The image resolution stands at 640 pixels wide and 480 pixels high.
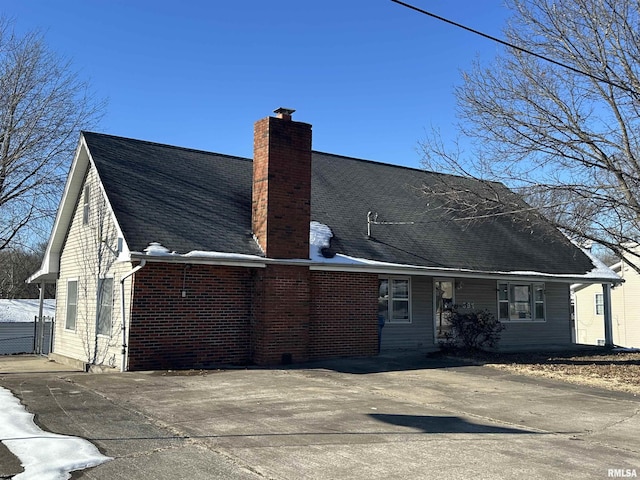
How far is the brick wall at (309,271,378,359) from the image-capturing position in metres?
14.7

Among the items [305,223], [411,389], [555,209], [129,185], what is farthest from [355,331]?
[129,185]

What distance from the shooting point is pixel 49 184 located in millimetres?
23641

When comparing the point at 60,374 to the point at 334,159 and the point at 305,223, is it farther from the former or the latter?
the point at 334,159

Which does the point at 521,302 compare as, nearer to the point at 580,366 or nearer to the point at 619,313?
the point at 580,366

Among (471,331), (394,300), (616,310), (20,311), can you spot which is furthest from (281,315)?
(616,310)

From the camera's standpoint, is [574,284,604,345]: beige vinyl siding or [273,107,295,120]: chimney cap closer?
[273,107,295,120]: chimney cap

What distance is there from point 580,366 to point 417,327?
4551mm

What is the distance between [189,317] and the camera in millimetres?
13070

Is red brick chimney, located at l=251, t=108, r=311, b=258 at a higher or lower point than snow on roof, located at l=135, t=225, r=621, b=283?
higher

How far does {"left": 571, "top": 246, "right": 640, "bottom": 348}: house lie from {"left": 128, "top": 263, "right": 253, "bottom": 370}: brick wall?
23.9 m

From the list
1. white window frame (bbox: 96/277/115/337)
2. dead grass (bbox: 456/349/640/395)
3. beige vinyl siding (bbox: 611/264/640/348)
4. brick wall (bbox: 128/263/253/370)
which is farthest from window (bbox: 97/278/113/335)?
beige vinyl siding (bbox: 611/264/640/348)

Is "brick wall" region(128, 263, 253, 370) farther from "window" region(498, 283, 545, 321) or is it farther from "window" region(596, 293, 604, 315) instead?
"window" region(596, 293, 604, 315)

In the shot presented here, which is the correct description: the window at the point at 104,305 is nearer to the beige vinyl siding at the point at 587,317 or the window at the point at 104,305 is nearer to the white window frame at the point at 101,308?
the white window frame at the point at 101,308

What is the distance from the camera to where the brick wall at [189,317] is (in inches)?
492
